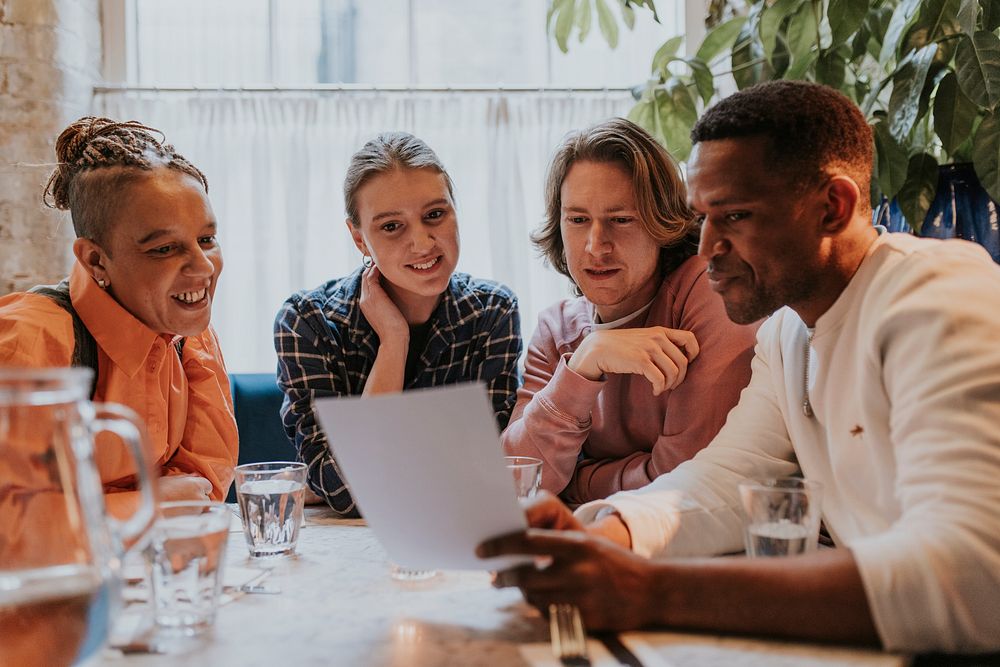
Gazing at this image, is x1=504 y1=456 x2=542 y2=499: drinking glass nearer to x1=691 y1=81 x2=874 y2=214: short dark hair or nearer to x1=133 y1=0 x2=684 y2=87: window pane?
x1=691 y1=81 x2=874 y2=214: short dark hair

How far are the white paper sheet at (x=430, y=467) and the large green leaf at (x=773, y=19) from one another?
1462mm

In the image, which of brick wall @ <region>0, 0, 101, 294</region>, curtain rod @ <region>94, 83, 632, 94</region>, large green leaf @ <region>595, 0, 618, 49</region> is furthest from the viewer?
curtain rod @ <region>94, 83, 632, 94</region>

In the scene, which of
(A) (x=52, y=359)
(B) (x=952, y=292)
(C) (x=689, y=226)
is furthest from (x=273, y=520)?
(C) (x=689, y=226)

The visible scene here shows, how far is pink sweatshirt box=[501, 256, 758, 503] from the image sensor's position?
5.16 ft

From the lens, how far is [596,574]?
86 centimetres

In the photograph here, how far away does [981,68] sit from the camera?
160 cm

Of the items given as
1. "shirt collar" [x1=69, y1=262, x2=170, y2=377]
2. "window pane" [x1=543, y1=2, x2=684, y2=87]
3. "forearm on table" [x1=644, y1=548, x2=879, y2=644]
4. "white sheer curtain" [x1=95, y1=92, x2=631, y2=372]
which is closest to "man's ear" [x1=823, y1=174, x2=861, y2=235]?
"forearm on table" [x1=644, y1=548, x2=879, y2=644]

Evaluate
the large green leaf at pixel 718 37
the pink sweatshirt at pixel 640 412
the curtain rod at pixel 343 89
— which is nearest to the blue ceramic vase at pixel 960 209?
the pink sweatshirt at pixel 640 412

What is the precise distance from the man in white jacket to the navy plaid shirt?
0.78 m

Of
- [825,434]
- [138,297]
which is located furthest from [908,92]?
[138,297]

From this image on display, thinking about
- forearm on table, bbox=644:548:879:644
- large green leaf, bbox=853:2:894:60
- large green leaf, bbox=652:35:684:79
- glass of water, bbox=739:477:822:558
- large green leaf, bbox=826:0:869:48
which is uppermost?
large green leaf, bbox=652:35:684:79

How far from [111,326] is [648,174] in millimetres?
1009

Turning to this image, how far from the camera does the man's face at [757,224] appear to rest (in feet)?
3.67

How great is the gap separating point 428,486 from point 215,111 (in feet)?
10.6
